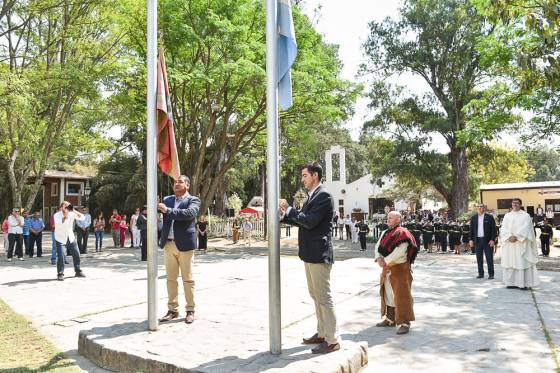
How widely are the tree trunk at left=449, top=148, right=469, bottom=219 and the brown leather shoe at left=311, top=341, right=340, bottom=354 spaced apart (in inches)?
1107

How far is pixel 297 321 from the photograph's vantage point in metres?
6.99

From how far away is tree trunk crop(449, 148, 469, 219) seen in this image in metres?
30.9

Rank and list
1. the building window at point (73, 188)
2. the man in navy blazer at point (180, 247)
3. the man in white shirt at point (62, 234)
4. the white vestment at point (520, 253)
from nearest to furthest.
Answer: the man in navy blazer at point (180, 247) < the white vestment at point (520, 253) < the man in white shirt at point (62, 234) < the building window at point (73, 188)

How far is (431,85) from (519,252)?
24.0 metres

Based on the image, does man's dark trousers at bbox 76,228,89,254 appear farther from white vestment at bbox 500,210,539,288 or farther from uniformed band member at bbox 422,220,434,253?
white vestment at bbox 500,210,539,288

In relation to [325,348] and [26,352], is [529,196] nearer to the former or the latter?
[325,348]

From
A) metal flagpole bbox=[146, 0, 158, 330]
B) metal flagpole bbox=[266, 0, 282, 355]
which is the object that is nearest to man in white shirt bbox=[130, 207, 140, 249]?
metal flagpole bbox=[146, 0, 158, 330]

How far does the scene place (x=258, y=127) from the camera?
23.8m

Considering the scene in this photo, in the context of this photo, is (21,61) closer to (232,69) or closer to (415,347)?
(232,69)

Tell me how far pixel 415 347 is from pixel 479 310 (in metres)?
2.57

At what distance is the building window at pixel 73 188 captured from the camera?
4872 centimetres

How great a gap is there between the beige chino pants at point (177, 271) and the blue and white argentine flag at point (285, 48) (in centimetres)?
258

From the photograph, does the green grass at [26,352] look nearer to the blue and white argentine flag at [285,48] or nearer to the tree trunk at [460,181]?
the blue and white argentine flag at [285,48]

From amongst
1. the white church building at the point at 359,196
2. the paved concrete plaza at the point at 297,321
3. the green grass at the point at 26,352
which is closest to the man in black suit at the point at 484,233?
the paved concrete plaza at the point at 297,321
